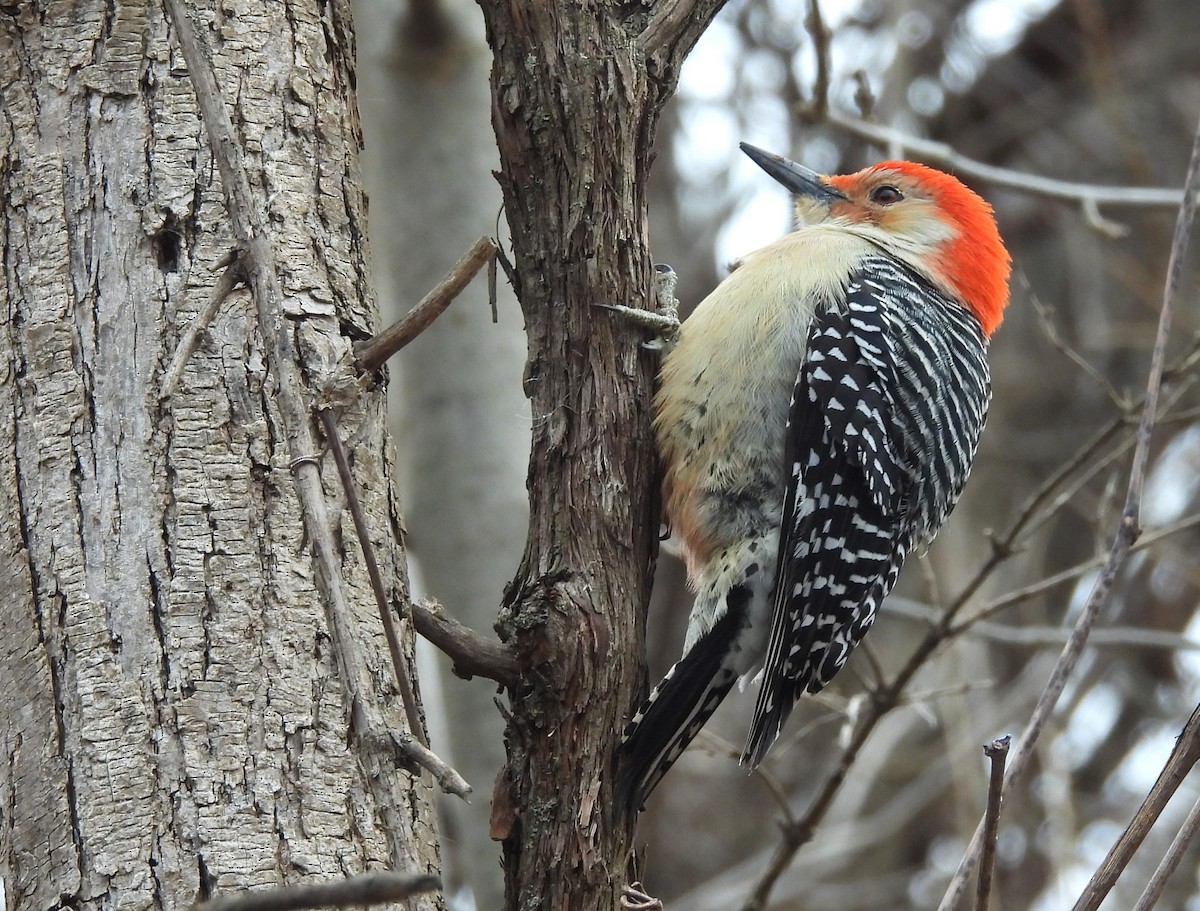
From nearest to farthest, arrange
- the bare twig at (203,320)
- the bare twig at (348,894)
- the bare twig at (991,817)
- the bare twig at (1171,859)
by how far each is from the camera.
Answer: the bare twig at (348,894)
the bare twig at (991,817)
the bare twig at (1171,859)
the bare twig at (203,320)

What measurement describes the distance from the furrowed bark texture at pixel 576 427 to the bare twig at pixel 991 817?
97 cm

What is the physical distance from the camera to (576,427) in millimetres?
2971

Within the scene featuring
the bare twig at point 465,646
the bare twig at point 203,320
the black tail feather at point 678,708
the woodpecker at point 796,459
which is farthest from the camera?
the woodpecker at point 796,459

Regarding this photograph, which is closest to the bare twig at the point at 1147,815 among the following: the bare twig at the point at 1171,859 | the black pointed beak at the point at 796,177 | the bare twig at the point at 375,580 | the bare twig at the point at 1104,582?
the bare twig at the point at 1171,859

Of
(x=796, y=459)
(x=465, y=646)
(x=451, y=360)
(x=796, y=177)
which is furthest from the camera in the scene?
(x=451, y=360)

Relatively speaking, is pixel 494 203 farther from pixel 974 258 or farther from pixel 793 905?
pixel 793 905

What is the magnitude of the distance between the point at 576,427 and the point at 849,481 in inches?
41.9

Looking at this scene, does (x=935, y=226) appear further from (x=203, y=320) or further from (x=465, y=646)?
(x=203, y=320)

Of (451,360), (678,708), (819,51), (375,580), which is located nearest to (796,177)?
(819,51)

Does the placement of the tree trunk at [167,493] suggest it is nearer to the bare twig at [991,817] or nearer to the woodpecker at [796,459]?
the bare twig at [991,817]

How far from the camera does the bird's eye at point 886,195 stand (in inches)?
188

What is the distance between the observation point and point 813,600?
3.64 metres

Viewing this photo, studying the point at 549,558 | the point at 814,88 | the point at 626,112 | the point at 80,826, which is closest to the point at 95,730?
the point at 80,826

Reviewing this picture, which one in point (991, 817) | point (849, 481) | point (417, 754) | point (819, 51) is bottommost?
point (991, 817)
